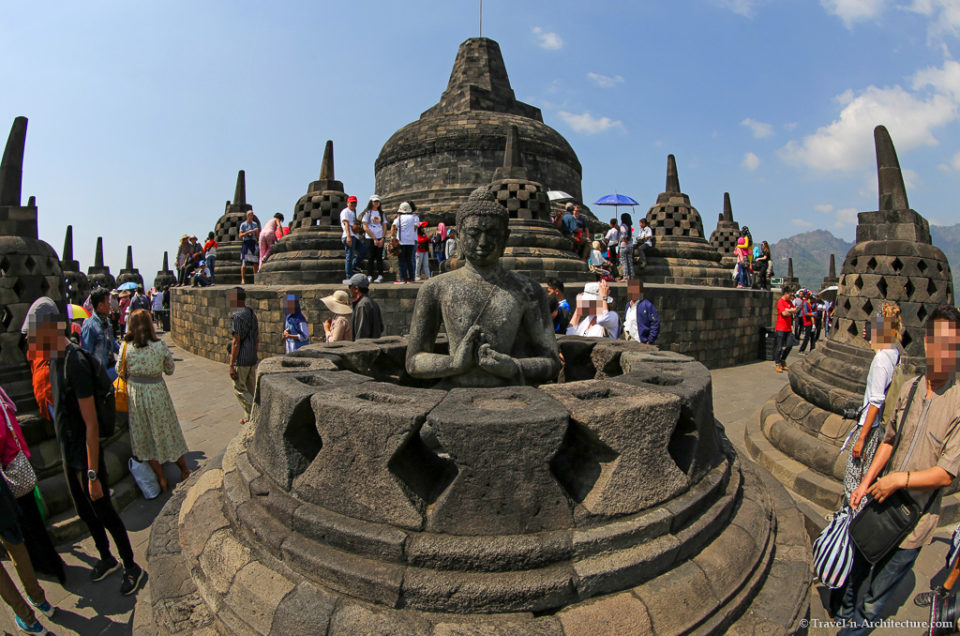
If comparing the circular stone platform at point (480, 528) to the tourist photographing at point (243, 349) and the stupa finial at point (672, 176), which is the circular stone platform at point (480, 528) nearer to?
the tourist photographing at point (243, 349)

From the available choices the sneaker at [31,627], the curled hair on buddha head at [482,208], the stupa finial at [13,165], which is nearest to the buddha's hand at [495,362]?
the curled hair on buddha head at [482,208]

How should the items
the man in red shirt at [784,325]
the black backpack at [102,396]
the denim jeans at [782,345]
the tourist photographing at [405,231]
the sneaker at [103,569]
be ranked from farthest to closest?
1. the denim jeans at [782,345]
2. the man in red shirt at [784,325]
3. the tourist photographing at [405,231]
4. the sneaker at [103,569]
5. the black backpack at [102,396]

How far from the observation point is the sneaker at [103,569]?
9.30 feet

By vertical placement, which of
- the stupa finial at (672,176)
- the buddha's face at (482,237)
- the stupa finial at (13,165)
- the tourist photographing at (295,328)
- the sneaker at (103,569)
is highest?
the stupa finial at (672,176)

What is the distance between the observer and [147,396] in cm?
383

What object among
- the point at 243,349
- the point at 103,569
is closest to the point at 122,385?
the point at 243,349

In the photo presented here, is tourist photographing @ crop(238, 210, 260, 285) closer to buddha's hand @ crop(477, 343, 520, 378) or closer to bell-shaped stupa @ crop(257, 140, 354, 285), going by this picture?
bell-shaped stupa @ crop(257, 140, 354, 285)

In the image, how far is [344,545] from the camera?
1791 mm

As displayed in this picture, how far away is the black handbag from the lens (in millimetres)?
1971

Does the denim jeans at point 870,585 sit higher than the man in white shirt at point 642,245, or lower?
lower

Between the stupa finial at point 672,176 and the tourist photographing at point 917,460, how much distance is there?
15.3 meters

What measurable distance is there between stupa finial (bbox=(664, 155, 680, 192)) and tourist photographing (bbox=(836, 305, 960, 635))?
15308mm

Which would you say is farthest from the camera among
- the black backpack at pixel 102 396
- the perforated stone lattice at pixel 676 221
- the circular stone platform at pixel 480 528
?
the perforated stone lattice at pixel 676 221

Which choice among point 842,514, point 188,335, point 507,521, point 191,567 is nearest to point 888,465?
point 842,514
